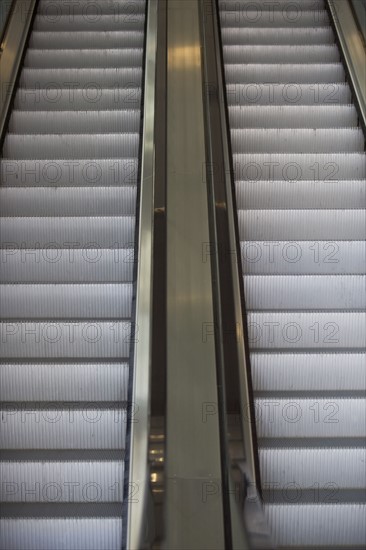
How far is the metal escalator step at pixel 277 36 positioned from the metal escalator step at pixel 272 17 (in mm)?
136

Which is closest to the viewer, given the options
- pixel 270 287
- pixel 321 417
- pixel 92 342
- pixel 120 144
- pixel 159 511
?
pixel 159 511

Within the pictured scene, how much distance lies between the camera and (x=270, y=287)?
13.4 ft

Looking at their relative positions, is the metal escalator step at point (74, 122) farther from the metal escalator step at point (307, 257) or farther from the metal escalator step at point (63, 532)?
the metal escalator step at point (63, 532)

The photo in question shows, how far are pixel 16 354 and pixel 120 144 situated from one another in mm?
1882

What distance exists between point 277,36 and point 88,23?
170cm

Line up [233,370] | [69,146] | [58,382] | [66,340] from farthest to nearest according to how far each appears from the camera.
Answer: [69,146] < [66,340] < [58,382] < [233,370]

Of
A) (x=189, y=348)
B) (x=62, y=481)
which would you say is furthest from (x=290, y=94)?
(x=62, y=481)

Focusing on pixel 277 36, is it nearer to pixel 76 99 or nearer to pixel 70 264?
pixel 76 99

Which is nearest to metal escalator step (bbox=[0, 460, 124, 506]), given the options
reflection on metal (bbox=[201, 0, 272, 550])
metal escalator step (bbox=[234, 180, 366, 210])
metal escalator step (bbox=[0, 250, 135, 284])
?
reflection on metal (bbox=[201, 0, 272, 550])

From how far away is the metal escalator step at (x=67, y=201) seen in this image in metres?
4.63

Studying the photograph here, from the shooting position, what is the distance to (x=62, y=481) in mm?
3309

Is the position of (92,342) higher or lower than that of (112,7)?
lower

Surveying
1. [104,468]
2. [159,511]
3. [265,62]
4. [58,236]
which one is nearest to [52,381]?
[104,468]

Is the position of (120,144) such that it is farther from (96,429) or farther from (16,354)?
(96,429)
